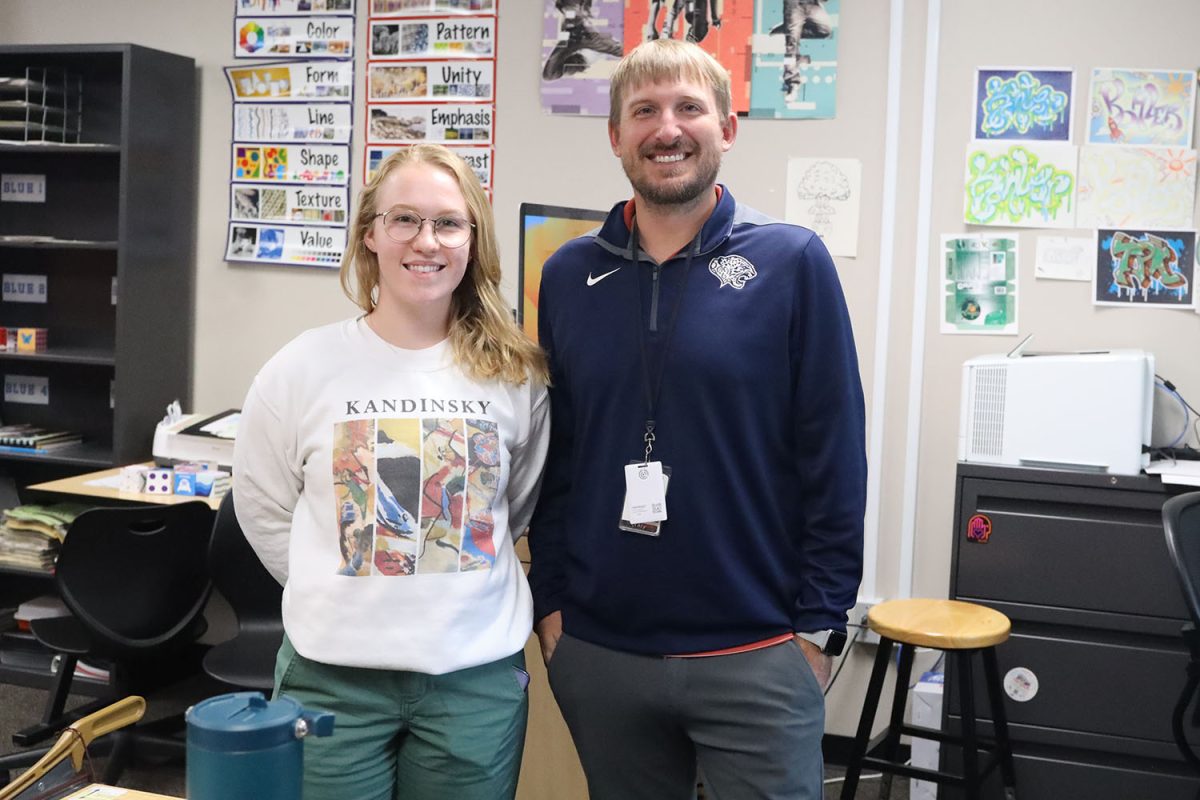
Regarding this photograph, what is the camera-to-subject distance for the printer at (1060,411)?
2.69m

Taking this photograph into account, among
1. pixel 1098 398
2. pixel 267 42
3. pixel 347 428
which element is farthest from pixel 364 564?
pixel 267 42

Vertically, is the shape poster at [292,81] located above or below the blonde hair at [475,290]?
above

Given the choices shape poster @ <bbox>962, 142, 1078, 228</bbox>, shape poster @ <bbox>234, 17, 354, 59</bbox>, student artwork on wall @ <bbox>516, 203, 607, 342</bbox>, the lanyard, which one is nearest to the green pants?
the lanyard

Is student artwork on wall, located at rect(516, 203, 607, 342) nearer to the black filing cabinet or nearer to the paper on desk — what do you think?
the black filing cabinet

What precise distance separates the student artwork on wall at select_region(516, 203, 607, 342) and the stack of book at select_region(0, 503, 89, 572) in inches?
77.6

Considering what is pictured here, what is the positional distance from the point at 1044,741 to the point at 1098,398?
874 mm

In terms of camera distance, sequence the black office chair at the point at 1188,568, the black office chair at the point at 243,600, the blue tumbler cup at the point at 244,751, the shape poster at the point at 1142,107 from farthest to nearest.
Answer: the shape poster at the point at 1142,107
the black office chair at the point at 243,600
the black office chair at the point at 1188,568
the blue tumbler cup at the point at 244,751

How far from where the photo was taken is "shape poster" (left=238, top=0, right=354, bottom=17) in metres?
3.67

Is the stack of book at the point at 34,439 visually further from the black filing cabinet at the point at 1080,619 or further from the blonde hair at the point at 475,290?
the black filing cabinet at the point at 1080,619

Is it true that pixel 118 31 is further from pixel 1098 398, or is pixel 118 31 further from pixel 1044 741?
pixel 1044 741

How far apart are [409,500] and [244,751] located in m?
0.54

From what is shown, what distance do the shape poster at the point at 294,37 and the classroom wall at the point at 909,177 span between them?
562 mm

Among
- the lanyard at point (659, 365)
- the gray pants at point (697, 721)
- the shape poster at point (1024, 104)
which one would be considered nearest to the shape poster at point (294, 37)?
the shape poster at point (1024, 104)

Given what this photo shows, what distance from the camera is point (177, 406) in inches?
147
